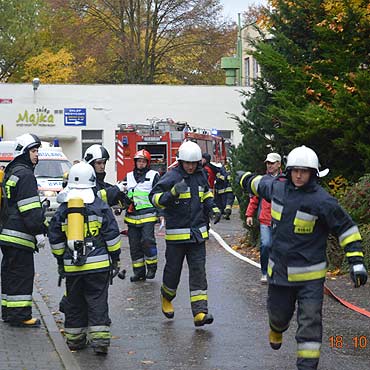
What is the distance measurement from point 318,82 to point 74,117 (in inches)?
955

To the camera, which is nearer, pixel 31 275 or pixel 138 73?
pixel 31 275

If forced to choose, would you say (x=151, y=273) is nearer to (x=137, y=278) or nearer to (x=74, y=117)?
(x=137, y=278)

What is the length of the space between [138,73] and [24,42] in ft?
23.5

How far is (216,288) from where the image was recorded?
495 inches

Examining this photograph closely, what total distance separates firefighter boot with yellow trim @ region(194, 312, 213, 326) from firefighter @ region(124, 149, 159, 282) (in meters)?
3.45

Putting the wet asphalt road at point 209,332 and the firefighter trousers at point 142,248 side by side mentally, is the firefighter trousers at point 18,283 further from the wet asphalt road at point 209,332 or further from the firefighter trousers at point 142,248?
the firefighter trousers at point 142,248

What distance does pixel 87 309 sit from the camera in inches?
338

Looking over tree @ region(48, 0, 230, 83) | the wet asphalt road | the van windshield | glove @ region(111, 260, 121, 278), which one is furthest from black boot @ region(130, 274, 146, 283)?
tree @ region(48, 0, 230, 83)

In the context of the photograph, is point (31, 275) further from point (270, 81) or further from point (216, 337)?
point (270, 81)

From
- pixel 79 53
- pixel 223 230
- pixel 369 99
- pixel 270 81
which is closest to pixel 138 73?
pixel 79 53

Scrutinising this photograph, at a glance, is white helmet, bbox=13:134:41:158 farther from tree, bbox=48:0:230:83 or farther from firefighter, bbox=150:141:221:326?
tree, bbox=48:0:230:83


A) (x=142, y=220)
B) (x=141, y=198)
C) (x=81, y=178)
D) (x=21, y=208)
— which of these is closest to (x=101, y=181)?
(x=21, y=208)

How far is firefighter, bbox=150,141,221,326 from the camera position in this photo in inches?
380

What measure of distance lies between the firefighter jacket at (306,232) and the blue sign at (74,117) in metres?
32.1
